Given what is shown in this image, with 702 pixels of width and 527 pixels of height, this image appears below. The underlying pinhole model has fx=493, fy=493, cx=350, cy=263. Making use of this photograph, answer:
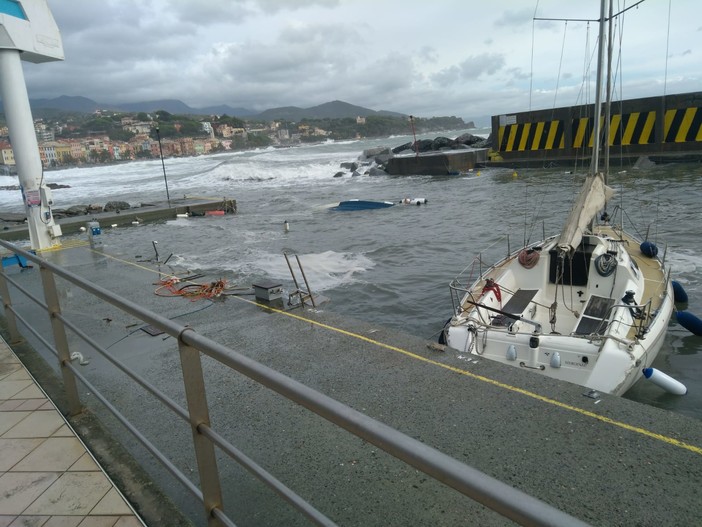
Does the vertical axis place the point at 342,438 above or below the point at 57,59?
below

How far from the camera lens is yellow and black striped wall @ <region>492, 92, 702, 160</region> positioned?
1152 inches

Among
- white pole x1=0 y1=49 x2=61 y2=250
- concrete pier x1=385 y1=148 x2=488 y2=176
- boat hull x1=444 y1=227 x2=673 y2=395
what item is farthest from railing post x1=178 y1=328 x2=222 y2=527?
concrete pier x1=385 y1=148 x2=488 y2=176

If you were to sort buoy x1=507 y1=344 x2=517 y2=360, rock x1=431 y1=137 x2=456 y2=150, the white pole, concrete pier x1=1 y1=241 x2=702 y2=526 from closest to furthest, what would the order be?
concrete pier x1=1 y1=241 x2=702 y2=526 < buoy x1=507 y1=344 x2=517 y2=360 < the white pole < rock x1=431 y1=137 x2=456 y2=150

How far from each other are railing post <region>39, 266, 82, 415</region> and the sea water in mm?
5637

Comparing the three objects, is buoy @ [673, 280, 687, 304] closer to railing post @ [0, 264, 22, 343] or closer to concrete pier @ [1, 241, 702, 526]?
concrete pier @ [1, 241, 702, 526]

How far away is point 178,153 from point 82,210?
126861 mm

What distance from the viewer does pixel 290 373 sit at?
5020 mm

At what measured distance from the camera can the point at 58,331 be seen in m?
3.45

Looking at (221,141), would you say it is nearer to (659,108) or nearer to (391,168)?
(391,168)

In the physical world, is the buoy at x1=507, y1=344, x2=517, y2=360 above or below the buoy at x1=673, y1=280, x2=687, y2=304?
above

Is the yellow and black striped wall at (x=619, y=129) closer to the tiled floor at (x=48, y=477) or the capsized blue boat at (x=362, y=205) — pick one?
the capsized blue boat at (x=362, y=205)

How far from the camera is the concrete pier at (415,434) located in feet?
10.2

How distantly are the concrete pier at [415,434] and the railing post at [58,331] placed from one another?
1.86 ft

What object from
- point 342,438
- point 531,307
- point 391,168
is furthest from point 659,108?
point 342,438
